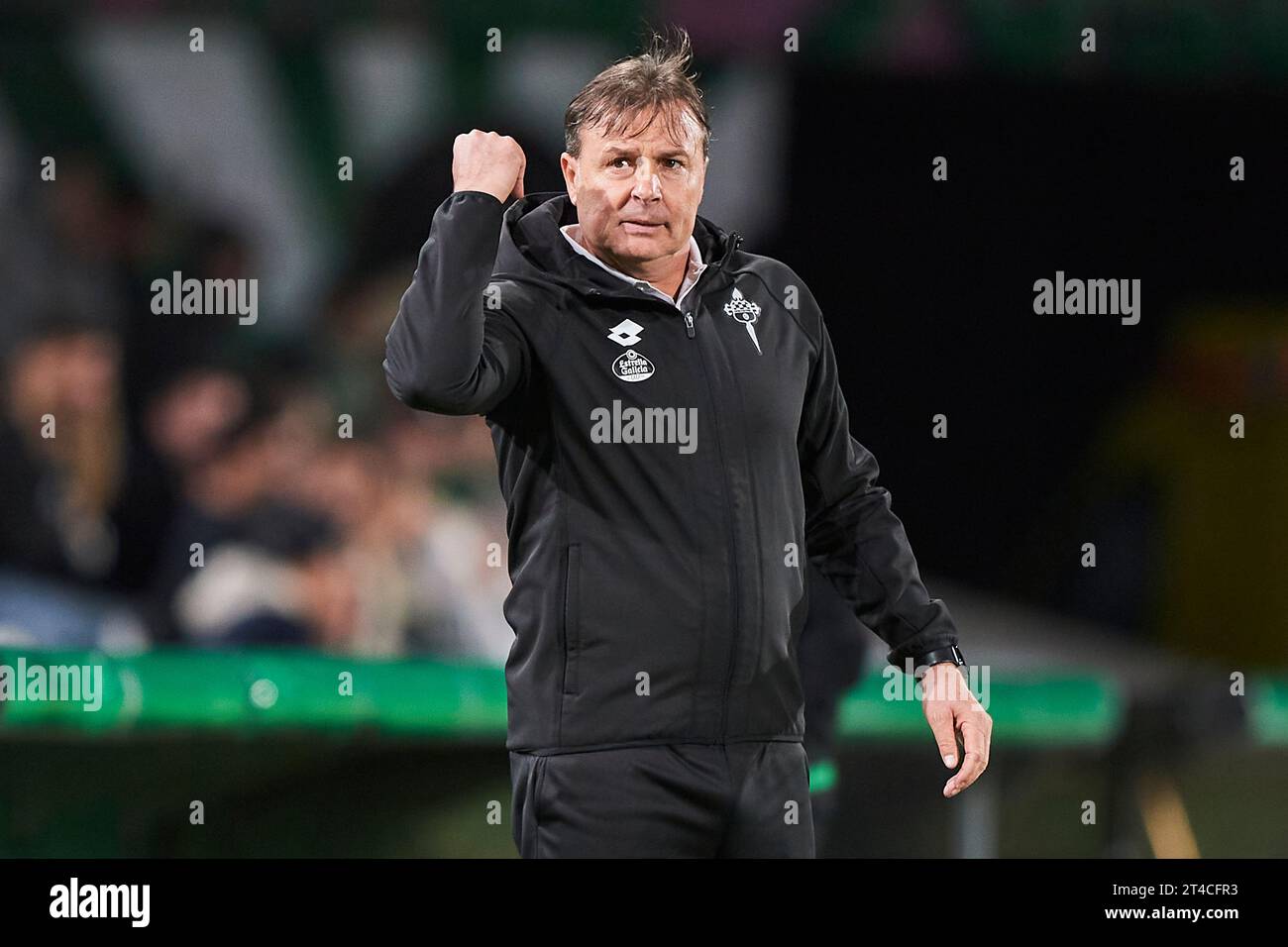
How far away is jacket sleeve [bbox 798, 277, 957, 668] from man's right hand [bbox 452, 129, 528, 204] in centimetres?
45

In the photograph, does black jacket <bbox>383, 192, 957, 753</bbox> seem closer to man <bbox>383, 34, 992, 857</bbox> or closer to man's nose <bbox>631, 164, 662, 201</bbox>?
man <bbox>383, 34, 992, 857</bbox>

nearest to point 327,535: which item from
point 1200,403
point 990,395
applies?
point 990,395

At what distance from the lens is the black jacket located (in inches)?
76.9

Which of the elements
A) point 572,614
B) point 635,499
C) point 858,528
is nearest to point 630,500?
point 635,499

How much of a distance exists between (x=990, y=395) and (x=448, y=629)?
74.0 inches

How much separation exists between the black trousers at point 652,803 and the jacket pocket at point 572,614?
3.6 inches

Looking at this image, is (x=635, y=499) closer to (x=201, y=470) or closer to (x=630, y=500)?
(x=630, y=500)

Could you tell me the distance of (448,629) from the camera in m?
4.58

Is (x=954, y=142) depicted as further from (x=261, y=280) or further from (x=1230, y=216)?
(x=261, y=280)

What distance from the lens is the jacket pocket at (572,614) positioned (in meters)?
1.96

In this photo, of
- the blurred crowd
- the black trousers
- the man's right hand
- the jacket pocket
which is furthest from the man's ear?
the blurred crowd

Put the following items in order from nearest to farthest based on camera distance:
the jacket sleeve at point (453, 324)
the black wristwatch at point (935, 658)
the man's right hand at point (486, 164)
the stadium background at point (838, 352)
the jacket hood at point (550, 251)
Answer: the jacket sleeve at point (453, 324) → the man's right hand at point (486, 164) → the jacket hood at point (550, 251) → the black wristwatch at point (935, 658) → the stadium background at point (838, 352)

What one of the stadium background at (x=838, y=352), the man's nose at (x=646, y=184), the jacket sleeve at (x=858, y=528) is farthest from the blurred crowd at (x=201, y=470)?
the man's nose at (x=646, y=184)

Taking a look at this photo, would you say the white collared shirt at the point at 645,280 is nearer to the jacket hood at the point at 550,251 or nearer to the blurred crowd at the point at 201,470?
the jacket hood at the point at 550,251
